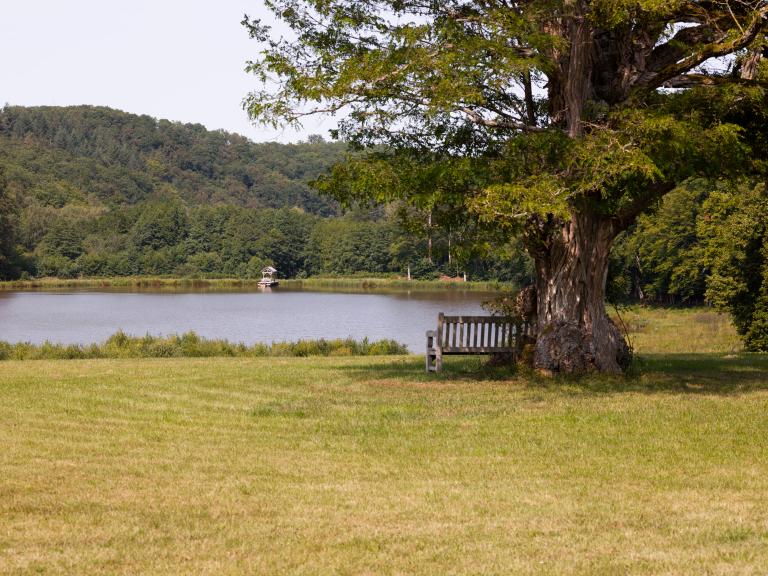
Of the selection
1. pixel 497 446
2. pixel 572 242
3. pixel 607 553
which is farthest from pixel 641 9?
pixel 607 553

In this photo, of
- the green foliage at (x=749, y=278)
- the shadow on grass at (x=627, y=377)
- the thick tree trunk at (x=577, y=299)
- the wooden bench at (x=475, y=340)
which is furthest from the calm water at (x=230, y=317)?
the thick tree trunk at (x=577, y=299)

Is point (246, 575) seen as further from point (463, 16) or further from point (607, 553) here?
point (463, 16)

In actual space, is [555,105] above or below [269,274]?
above

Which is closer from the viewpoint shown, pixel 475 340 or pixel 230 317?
pixel 475 340

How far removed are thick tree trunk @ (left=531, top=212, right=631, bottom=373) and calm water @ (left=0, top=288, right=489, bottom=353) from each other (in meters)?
17.6

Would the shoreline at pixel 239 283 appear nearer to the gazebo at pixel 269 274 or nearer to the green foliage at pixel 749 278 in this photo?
the gazebo at pixel 269 274

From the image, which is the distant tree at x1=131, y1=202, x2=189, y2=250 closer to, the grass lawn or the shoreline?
the shoreline

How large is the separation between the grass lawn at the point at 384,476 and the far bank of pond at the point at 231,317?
1572 centimetres

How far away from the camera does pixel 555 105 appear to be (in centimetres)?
1639

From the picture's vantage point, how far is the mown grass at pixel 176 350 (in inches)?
990

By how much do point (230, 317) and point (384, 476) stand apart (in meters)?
47.8

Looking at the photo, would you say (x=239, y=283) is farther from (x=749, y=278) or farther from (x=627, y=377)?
(x=627, y=377)

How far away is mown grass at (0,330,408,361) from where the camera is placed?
25.1m

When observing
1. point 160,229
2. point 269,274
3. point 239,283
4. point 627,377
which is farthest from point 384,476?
point 160,229
